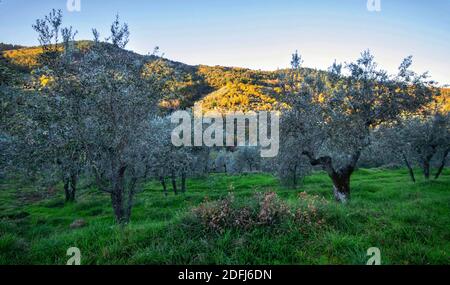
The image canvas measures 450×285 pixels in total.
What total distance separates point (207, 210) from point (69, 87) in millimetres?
7283

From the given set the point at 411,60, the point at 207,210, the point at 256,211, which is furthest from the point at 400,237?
the point at 411,60

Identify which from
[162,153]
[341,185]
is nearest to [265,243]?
[162,153]

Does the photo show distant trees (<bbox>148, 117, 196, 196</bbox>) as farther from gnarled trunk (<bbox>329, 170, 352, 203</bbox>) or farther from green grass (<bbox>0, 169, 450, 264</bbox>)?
gnarled trunk (<bbox>329, 170, 352, 203</bbox>)

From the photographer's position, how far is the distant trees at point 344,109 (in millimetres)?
18969

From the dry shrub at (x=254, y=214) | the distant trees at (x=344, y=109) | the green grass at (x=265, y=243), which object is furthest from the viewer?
the distant trees at (x=344, y=109)

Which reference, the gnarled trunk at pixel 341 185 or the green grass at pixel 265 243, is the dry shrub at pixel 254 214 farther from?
the gnarled trunk at pixel 341 185

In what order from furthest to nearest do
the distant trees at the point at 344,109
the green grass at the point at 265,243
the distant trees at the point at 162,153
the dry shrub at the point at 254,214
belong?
the distant trees at the point at 344,109
the distant trees at the point at 162,153
the dry shrub at the point at 254,214
the green grass at the point at 265,243

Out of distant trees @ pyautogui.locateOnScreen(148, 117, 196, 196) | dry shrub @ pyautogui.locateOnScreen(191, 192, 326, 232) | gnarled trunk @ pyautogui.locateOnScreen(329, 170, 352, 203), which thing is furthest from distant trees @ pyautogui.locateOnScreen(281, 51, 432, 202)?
dry shrub @ pyautogui.locateOnScreen(191, 192, 326, 232)

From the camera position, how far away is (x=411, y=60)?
66.8 feet

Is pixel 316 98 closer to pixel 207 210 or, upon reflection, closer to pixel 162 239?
pixel 207 210

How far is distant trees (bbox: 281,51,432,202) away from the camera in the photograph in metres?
19.0

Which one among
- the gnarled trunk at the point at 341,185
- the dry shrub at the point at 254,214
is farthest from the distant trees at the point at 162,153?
the gnarled trunk at the point at 341,185

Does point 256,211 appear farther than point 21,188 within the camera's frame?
No
